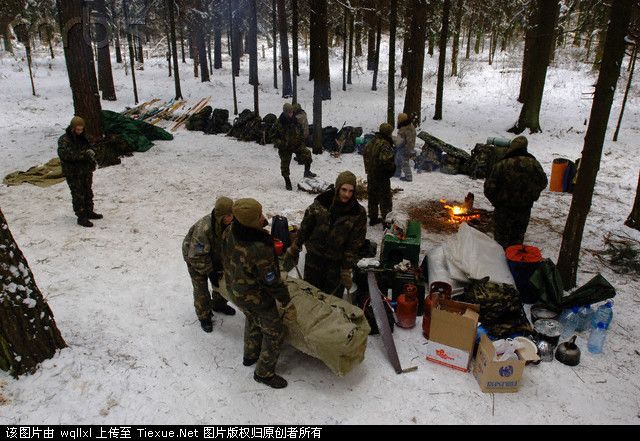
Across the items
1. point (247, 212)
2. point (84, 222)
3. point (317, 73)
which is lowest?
point (84, 222)

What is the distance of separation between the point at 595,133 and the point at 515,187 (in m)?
1.40

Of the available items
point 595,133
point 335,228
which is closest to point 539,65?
point 595,133

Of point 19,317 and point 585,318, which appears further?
point 585,318

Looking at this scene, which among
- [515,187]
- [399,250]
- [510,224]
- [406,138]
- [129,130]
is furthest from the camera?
[129,130]

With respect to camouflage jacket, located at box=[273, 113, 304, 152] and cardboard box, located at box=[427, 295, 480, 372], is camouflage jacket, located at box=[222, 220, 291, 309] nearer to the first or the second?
cardboard box, located at box=[427, 295, 480, 372]

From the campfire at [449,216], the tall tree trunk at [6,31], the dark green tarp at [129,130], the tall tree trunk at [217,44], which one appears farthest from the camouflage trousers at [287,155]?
the tall tree trunk at [6,31]

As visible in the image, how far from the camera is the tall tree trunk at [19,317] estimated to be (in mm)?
4180

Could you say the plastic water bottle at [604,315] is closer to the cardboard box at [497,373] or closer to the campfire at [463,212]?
the cardboard box at [497,373]

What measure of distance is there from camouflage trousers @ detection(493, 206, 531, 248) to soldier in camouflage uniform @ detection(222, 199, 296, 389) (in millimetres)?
4420

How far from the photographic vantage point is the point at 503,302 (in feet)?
17.7

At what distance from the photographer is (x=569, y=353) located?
493 centimetres

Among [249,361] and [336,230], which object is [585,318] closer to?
[336,230]

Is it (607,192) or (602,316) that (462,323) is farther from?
(607,192)
